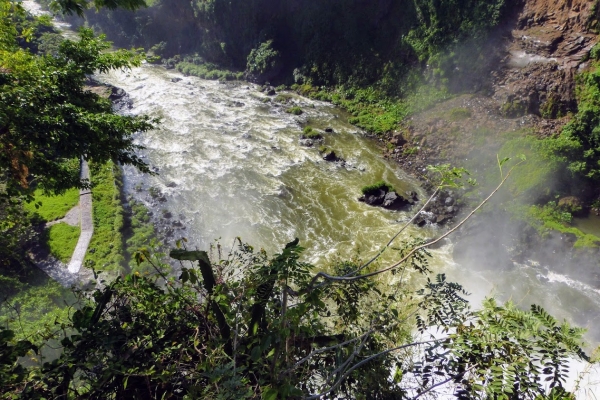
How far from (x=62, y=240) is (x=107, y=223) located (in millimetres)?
1997

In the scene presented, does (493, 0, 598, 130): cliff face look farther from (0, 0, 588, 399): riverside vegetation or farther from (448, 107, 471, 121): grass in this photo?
(0, 0, 588, 399): riverside vegetation

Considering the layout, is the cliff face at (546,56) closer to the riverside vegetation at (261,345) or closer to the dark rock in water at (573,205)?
the dark rock in water at (573,205)

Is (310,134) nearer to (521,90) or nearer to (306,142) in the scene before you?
(306,142)

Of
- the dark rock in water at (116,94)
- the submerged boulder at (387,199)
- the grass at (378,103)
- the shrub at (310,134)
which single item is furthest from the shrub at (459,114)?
the dark rock in water at (116,94)

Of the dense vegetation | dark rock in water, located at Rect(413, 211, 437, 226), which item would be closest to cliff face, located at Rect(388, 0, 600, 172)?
the dense vegetation

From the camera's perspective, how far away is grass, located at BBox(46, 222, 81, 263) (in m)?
15.8

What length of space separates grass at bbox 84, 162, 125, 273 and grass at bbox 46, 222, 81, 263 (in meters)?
0.88

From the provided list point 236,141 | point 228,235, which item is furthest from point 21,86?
point 236,141

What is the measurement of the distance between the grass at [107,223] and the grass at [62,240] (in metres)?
0.88

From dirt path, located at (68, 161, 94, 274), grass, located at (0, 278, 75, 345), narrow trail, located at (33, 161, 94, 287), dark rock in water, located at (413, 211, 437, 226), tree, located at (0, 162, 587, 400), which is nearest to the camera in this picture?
tree, located at (0, 162, 587, 400)

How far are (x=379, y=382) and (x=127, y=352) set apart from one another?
2.61 meters

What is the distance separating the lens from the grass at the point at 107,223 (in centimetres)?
1490

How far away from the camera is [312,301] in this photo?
3.28m

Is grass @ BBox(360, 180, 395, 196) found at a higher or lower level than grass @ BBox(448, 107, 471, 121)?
lower
